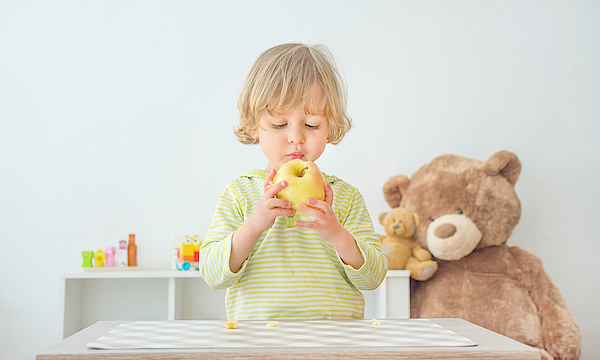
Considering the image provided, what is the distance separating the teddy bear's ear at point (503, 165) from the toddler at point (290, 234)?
0.94m

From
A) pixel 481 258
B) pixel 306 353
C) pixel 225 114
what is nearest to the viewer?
pixel 306 353

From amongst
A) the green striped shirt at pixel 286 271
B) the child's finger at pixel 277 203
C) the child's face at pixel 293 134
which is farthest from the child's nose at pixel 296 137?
the child's finger at pixel 277 203

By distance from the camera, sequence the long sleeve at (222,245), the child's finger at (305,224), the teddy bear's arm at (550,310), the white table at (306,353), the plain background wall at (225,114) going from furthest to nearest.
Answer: the plain background wall at (225,114) < the teddy bear's arm at (550,310) < the long sleeve at (222,245) < the child's finger at (305,224) < the white table at (306,353)

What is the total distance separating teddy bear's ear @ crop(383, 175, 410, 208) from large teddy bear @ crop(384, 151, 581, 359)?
0.03 m

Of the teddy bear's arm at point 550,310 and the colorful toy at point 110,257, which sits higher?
the colorful toy at point 110,257

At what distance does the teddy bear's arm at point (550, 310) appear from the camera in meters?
1.59

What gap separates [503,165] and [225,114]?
1.04 metres

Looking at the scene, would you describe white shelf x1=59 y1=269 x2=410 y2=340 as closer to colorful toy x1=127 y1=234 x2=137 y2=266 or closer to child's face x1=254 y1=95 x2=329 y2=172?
colorful toy x1=127 y1=234 x2=137 y2=266

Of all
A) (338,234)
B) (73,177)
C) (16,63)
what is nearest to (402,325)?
(338,234)

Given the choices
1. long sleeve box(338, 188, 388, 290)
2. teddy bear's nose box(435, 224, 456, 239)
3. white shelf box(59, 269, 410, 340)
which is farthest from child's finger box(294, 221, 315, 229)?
white shelf box(59, 269, 410, 340)

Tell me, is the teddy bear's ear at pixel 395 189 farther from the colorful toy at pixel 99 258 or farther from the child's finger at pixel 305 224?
the child's finger at pixel 305 224

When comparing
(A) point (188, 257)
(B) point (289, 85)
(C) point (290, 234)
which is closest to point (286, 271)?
(C) point (290, 234)

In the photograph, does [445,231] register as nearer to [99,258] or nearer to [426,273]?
[426,273]

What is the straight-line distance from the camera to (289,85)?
88 centimetres
